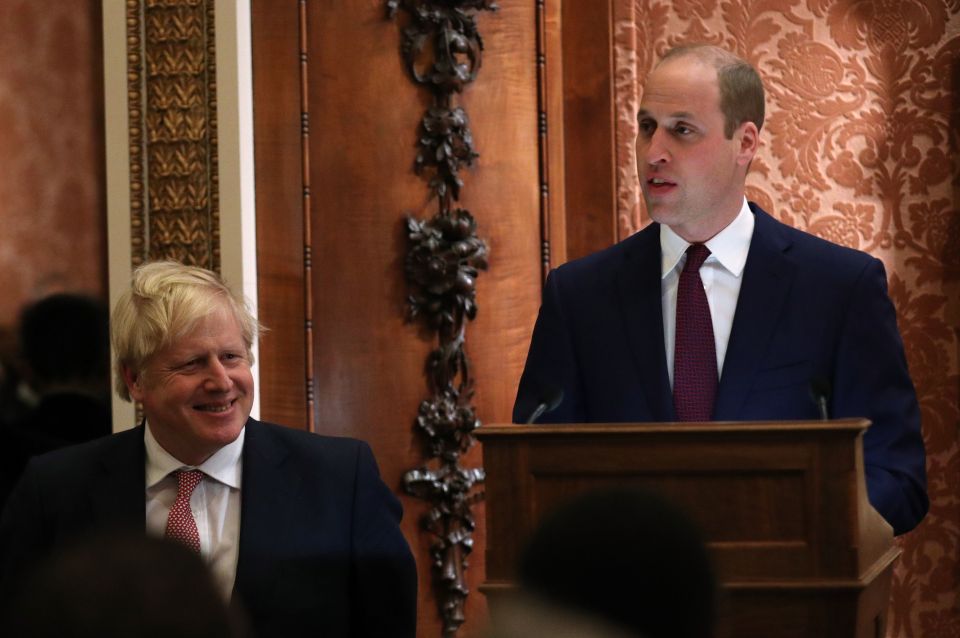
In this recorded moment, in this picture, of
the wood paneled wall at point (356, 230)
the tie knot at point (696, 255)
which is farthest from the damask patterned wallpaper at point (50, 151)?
the tie knot at point (696, 255)

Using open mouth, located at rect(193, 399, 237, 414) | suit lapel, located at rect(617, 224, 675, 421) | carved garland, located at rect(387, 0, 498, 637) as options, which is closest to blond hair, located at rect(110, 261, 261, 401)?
open mouth, located at rect(193, 399, 237, 414)

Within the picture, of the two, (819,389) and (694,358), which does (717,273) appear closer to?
(694,358)

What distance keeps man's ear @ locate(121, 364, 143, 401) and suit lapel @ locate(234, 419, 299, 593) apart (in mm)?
203

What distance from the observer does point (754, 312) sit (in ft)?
8.31

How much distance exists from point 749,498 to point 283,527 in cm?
93

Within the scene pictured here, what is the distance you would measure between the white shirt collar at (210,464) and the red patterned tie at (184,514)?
18 millimetres

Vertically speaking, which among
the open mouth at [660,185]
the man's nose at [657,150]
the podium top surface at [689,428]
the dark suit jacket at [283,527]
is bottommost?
the dark suit jacket at [283,527]

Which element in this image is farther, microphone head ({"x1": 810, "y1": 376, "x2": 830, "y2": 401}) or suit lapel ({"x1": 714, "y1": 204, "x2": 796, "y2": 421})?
suit lapel ({"x1": 714, "y1": 204, "x2": 796, "y2": 421})

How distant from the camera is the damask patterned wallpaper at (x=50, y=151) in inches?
147

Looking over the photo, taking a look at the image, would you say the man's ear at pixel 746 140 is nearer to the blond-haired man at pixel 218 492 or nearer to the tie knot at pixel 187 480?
Result: the blond-haired man at pixel 218 492

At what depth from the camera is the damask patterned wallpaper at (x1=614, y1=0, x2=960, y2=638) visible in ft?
13.9

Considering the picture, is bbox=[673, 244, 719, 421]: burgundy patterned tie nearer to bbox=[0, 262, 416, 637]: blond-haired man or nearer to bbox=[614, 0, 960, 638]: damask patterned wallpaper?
bbox=[0, 262, 416, 637]: blond-haired man

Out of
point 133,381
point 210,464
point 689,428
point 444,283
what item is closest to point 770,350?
point 689,428

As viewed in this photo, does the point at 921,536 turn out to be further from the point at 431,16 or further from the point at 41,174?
the point at 41,174
